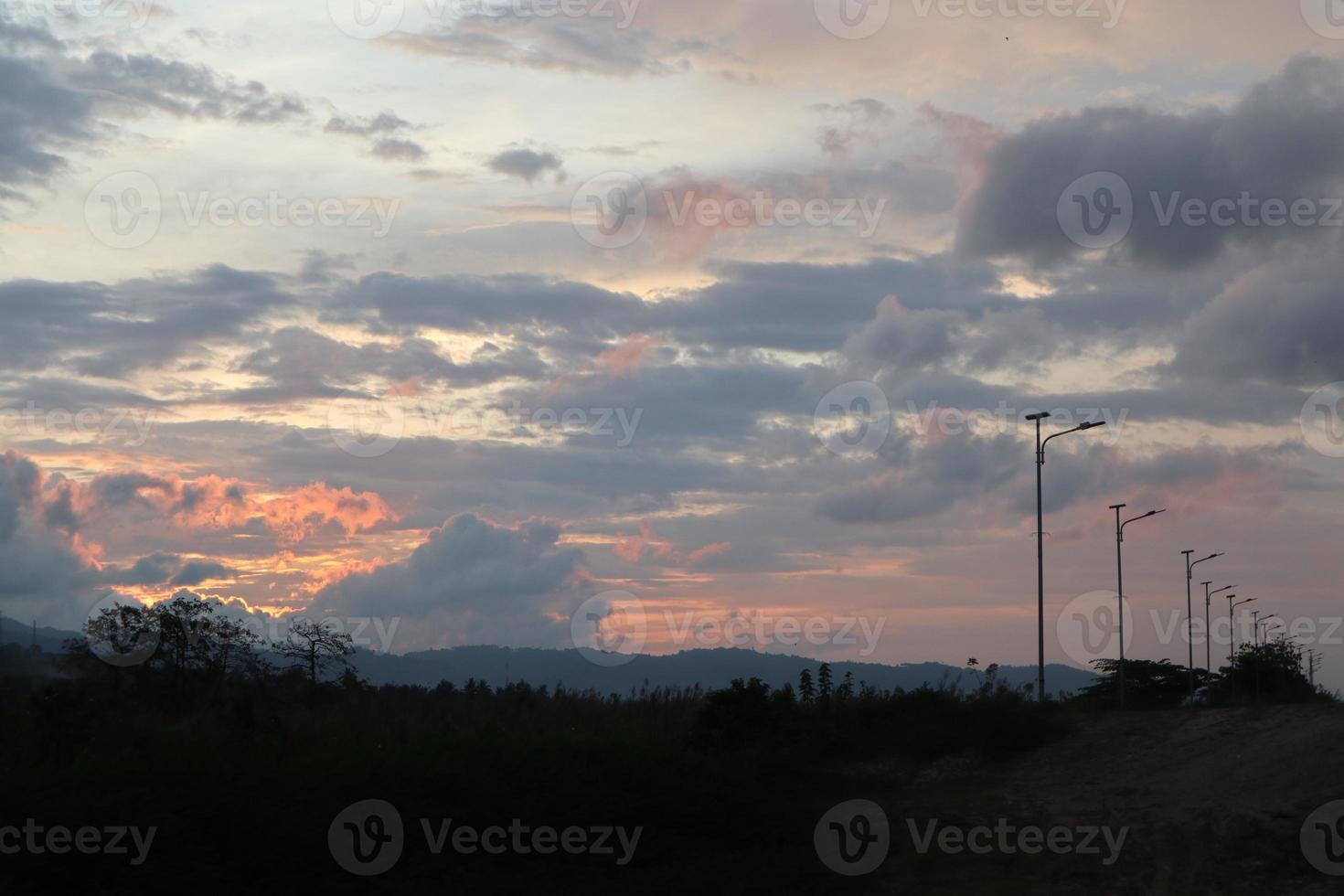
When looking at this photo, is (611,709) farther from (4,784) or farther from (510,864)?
(4,784)

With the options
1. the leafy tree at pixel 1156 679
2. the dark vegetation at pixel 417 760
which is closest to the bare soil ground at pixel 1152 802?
the dark vegetation at pixel 417 760

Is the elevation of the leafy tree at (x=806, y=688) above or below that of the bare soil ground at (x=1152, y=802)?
above

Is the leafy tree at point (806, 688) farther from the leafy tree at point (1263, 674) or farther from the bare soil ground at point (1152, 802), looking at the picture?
the leafy tree at point (1263, 674)

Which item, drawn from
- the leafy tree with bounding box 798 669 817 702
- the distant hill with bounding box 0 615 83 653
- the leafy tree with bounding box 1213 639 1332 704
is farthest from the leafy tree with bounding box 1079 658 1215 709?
the distant hill with bounding box 0 615 83 653

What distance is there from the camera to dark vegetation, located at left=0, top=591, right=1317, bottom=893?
1636 centimetres

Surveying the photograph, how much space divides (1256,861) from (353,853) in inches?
532

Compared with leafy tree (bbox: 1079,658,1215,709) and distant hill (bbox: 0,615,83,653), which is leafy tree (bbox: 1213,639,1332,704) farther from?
distant hill (bbox: 0,615,83,653)

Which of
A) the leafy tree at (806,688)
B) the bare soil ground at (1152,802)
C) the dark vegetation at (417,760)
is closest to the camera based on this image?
the dark vegetation at (417,760)

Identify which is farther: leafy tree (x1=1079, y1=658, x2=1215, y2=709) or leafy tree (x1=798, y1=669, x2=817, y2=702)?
leafy tree (x1=1079, y1=658, x2=1215, y2=709)

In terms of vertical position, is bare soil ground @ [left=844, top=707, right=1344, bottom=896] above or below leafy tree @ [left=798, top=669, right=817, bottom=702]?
below

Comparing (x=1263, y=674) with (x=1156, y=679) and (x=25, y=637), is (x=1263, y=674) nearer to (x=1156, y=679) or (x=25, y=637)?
(x=1156, y=679)

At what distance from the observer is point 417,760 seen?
19.7 meters

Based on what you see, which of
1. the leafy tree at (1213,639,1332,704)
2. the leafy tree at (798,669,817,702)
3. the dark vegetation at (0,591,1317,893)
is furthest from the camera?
the leafy tree at (1213,639,1332,704)

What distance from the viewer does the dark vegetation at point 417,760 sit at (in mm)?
16359
